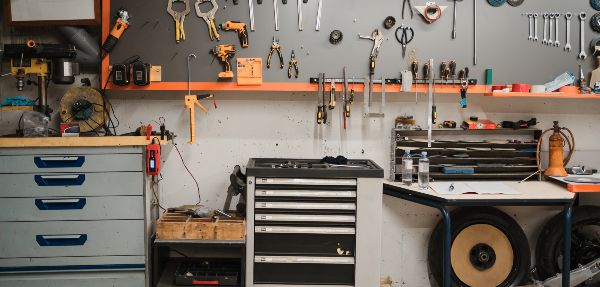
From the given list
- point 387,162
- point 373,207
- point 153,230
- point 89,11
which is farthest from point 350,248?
point 89,11

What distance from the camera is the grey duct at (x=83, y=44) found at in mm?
2402

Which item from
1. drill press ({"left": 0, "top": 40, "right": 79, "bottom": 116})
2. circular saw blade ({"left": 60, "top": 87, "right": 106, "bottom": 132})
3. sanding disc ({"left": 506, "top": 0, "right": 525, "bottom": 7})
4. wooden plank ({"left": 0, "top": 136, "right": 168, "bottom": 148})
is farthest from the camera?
sanding disc ({"left": 506, "top": 0, "right": 525, "bottom": 7})

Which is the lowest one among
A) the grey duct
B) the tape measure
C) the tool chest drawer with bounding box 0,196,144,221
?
the tool chest drawer with bounding box 0,196,144,221

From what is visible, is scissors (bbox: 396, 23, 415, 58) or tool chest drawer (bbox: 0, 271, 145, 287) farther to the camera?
scissors (bbox: 396, 23, 415, 58)

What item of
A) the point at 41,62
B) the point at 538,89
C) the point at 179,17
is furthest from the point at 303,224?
the point at 41,62

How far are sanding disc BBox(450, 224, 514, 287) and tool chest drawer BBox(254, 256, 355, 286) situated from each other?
28.9 inches

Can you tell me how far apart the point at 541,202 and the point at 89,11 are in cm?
248

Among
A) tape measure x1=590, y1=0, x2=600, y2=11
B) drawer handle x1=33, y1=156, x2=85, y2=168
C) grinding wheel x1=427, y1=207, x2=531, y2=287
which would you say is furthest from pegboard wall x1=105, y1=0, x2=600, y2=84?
grinding wheel x1=427, y1=207, x2=531, y2=287

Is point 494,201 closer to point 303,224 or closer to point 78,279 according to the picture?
point 303,224

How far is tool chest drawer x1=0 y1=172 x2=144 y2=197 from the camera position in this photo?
2139 millimetres

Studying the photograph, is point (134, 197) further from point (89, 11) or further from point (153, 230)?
point (89, 11)

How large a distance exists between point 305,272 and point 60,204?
4.03ft

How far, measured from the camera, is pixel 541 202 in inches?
84.8

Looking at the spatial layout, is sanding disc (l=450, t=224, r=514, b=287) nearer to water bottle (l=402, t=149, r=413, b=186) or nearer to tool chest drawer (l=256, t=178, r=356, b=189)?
water bottle (l=402, t=149, r=413, b=186)
